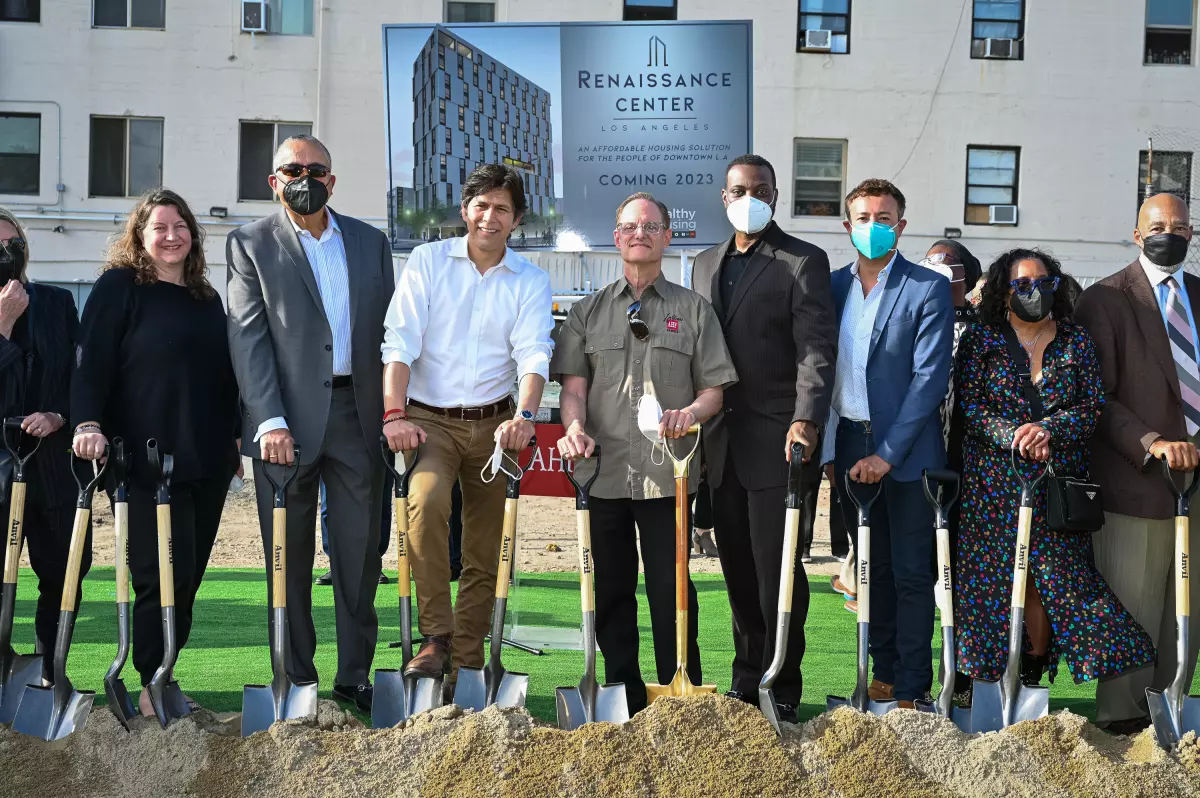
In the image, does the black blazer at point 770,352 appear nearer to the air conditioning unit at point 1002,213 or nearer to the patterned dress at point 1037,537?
the patterned dress at point 1037,537

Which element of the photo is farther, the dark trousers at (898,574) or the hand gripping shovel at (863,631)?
the dark trousers at (898,574)

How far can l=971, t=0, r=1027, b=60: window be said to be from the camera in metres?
17.4

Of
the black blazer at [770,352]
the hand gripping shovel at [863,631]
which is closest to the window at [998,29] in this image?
the black blazer at [770,352]

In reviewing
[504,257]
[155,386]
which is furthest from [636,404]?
[155,386]

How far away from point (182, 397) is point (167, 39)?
13.8 m

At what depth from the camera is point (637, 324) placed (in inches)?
186

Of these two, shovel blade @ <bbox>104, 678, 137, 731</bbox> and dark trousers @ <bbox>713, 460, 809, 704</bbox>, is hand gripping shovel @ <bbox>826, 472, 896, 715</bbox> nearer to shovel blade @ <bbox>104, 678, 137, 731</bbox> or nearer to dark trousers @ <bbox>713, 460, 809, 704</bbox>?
dark trousers @ <bbox>713, 460, 809, 704</bbox>

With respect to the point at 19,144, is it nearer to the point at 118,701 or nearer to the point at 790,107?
the point at 790,107

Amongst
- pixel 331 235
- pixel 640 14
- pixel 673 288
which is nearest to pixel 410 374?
pixel 331 235

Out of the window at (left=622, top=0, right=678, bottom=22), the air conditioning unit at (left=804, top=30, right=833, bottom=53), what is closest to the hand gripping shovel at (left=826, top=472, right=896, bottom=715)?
the air conditioning unit at (left=804, top=30, right=833, bottom=53)

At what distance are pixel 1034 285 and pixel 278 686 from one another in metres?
3.15

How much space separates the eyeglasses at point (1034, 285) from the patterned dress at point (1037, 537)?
0.62 ft

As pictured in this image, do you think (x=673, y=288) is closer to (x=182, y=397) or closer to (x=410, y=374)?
(x=410, y=374)

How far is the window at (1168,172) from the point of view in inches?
698
